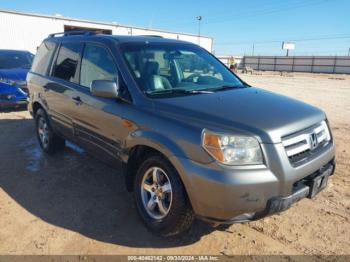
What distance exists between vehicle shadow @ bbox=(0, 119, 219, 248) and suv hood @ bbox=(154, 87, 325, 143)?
124 cm

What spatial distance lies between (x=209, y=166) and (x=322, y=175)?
1.19 metres

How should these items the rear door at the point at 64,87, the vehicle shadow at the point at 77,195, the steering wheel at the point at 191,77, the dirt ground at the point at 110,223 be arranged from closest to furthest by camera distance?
1. the dirt ground at the point at 110,223
2. the vehicle shadow at the point at 77,195
3. the steering wheel at the point at 191,77
4. the rear door at the point at 64,87

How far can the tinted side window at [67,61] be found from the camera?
4.71m

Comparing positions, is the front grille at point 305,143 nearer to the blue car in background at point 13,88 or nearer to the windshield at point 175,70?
the windshield at point 175,70

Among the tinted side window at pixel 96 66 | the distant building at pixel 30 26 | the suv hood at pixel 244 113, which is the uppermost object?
the distant building at pixel 30 26

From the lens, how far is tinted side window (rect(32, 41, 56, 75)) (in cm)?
560

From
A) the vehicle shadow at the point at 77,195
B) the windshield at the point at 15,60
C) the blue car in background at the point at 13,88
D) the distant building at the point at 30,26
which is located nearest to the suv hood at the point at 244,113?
the vehicle shadow at the point at 77,195

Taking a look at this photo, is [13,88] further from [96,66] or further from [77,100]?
[96,66]

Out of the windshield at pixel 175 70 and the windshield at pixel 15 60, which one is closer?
the windshield at pixel 175 70

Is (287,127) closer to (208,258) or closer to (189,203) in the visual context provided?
(189,203)

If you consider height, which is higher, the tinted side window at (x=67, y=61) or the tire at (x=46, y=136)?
the tinted side window at (x=67, y=61)

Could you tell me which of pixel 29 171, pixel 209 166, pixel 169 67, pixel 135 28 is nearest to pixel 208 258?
pixel 209 166

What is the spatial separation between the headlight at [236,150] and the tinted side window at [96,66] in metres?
1.66

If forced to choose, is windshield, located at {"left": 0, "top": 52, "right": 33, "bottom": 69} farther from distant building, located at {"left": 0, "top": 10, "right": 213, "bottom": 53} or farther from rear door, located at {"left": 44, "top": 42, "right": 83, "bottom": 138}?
distant building, located at {"left": 0, "top": 10, "right": 213, "bottom": 53}
